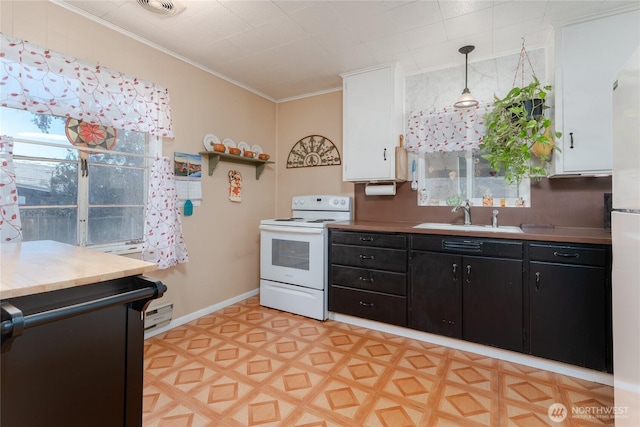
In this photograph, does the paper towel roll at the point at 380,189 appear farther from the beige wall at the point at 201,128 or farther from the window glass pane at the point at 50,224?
the window glass pane at the point at 50,224

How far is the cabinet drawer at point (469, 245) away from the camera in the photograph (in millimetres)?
2121

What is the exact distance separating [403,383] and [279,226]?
1.76 metres

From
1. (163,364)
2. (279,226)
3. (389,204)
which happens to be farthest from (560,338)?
(163,364)

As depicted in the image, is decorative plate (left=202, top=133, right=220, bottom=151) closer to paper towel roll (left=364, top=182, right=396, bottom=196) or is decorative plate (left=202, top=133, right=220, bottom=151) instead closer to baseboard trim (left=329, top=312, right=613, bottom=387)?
paper towel roll (left=364, top=182, right=396, bottom=196)

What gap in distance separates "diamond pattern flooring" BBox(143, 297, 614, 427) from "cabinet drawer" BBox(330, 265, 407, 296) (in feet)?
1.33

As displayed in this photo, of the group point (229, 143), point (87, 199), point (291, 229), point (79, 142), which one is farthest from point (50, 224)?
point (291, 229)

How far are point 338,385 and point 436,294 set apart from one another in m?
1.04

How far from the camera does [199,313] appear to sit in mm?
2941

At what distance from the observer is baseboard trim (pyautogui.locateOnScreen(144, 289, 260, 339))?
2570 millimetres

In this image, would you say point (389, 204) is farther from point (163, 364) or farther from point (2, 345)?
point (2, 345)

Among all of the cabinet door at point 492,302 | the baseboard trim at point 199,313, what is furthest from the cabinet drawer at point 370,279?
the baseboard trim at point 199,313

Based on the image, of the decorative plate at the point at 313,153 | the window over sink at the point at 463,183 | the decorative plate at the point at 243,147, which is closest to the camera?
the window over sink at the point at 463,183

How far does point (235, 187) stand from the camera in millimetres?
3307

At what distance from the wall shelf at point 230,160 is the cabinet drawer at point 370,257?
4.41 ft
